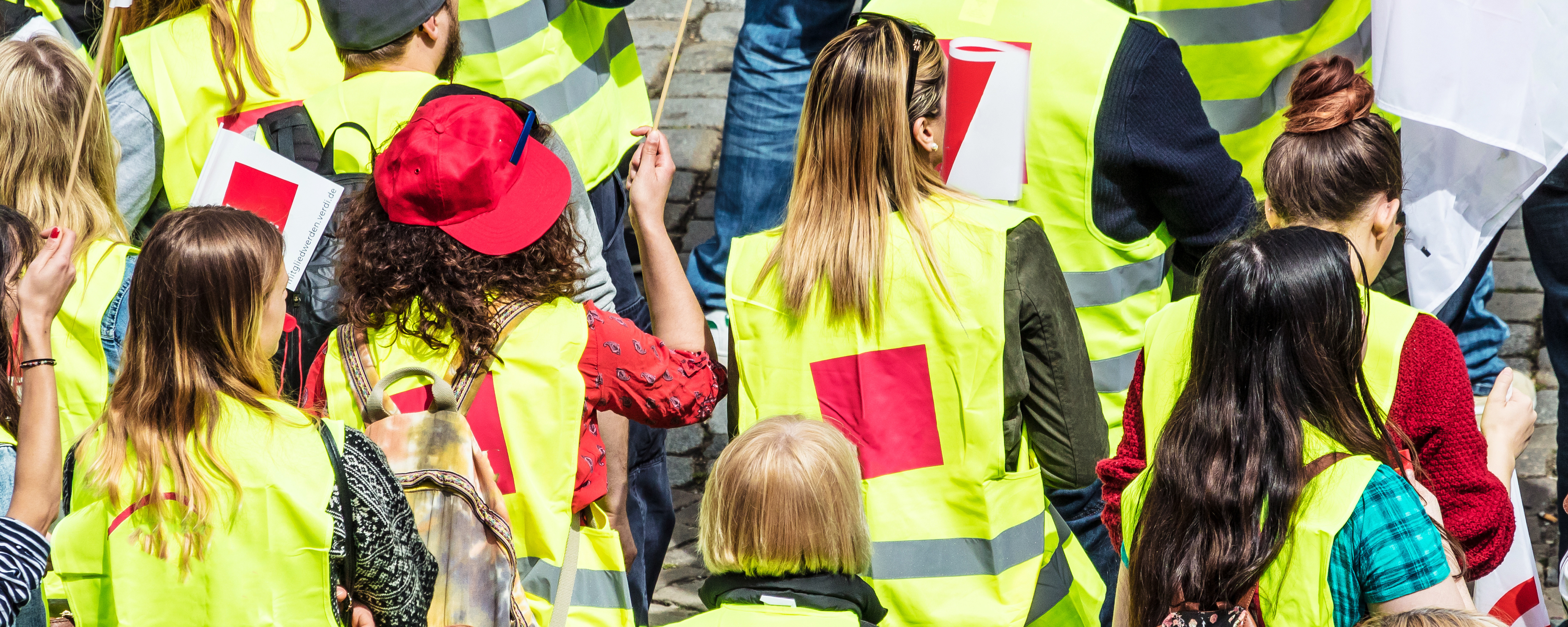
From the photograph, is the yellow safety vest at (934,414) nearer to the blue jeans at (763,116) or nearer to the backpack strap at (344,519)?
the backpack strap at (344,519)

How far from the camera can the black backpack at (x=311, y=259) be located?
8.96 feet

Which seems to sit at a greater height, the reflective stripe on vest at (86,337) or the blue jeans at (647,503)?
the reflective stripe on vest at (86,337)

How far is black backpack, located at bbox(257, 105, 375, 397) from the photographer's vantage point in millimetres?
2730

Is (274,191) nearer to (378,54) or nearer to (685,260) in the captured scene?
(378,54)

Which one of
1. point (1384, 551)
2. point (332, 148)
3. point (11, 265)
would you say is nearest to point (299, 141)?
point (332, 148)

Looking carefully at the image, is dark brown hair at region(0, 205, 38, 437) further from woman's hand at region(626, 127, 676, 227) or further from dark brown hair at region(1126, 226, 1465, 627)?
dark brown hair at region(1126, 226, 1465, 627)

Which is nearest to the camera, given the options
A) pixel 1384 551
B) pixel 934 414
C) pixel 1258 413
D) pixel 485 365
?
pixel 1384 551

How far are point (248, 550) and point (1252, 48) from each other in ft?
8.54

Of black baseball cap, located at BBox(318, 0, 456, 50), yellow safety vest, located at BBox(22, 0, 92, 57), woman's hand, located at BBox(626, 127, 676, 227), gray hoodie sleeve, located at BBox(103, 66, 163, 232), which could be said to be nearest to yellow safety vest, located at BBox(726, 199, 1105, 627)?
woman's hand, located at BBox(626, 127, 676, 227)

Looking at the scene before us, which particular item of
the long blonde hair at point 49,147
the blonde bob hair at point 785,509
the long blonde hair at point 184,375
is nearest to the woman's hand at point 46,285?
the long blonde hair at point 184,375

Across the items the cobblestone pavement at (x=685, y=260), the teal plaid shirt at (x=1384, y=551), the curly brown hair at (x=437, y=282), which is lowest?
the cobblestone pavement at (x=685, y=260)

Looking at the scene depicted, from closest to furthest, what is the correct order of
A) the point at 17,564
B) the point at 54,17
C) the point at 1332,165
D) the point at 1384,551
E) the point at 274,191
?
the point at 1384,551
the point at 17,564
the point at 1332,165
the point at 274,191
the point at 54,17

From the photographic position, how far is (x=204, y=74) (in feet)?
10.6

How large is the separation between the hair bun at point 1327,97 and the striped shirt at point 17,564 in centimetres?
229
